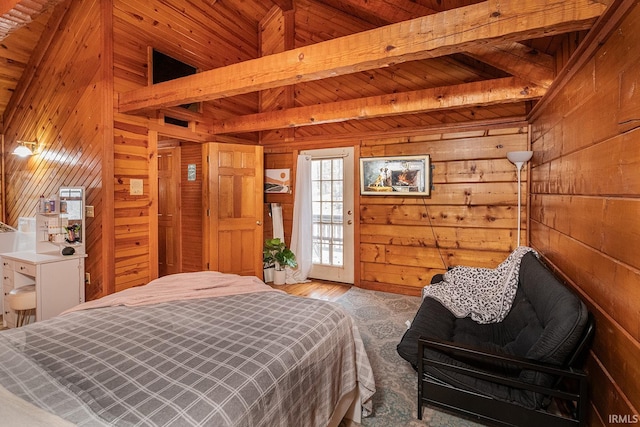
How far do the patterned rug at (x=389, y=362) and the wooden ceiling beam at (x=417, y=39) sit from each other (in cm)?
213

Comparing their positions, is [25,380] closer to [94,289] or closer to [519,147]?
[94,289]

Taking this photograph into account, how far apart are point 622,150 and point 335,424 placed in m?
1.86

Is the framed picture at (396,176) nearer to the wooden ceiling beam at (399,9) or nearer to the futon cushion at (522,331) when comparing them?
the wooden ceiling beam at (399,9)

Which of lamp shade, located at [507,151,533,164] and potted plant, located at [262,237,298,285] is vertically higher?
lamp shade, located at [507,151,533,164]

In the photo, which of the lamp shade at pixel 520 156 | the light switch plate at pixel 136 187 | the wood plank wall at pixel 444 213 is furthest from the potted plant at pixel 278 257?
the lamp shade at pixel 520 156

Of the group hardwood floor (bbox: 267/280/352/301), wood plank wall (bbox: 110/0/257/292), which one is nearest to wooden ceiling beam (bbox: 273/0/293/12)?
wood plank wall (bbox: 110/0/257/292)

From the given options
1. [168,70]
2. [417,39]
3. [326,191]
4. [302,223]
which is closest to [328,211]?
[326,191]

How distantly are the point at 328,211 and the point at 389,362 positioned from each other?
103 inches

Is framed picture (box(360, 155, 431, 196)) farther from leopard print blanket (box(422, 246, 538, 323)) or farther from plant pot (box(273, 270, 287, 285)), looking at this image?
plant pot (box(273, 270, 287, 285))

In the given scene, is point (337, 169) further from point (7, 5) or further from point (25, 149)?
point (25, 149)

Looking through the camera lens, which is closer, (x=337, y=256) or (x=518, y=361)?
(x=518, y=361)

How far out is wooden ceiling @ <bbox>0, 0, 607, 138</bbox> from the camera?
5.09 feet

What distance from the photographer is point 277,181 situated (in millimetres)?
5086

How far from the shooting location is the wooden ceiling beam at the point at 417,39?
55.7 inches
